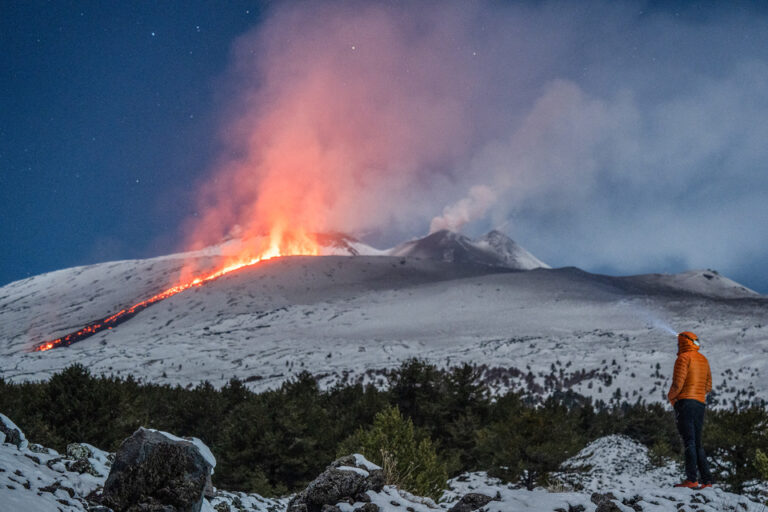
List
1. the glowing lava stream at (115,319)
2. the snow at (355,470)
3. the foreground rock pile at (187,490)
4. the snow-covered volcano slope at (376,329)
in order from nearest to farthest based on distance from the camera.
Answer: the foreground rock pile at (187,490) < the snow at (355,470) < the snow-covered volcano slope at (376,329) < the glowing lava stream at (115,319)

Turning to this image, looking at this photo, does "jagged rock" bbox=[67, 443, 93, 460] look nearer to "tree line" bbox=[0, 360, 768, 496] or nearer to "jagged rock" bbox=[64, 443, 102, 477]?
"jagged rock" bbox=[64, 443, 102, 477]

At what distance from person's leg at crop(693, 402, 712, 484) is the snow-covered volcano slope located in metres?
33.2

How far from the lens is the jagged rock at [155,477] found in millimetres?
5902

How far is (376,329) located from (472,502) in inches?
4508

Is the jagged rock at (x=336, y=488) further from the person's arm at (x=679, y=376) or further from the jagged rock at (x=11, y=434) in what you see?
the person's arm at (x=679, y=376)

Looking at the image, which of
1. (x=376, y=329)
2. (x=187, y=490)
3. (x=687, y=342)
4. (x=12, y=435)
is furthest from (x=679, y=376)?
(x=376, y=329)

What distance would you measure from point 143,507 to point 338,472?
8.22ft

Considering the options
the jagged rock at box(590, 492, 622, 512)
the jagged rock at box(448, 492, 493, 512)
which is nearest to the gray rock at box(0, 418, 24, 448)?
the jagged rock at box(448, 492, 493, 512)

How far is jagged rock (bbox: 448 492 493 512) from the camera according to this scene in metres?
6.17

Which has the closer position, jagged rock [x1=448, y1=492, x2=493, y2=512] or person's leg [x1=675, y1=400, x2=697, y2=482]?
jagged rock [x1=448, y1=492, x2=493, y2=512]

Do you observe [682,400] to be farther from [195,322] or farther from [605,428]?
[195,322]

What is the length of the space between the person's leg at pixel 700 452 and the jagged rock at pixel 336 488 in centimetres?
506

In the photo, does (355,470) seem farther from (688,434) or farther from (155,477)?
(688,434)

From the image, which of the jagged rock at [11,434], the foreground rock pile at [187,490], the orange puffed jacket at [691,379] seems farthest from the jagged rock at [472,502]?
the jagged rock at [11,434]
